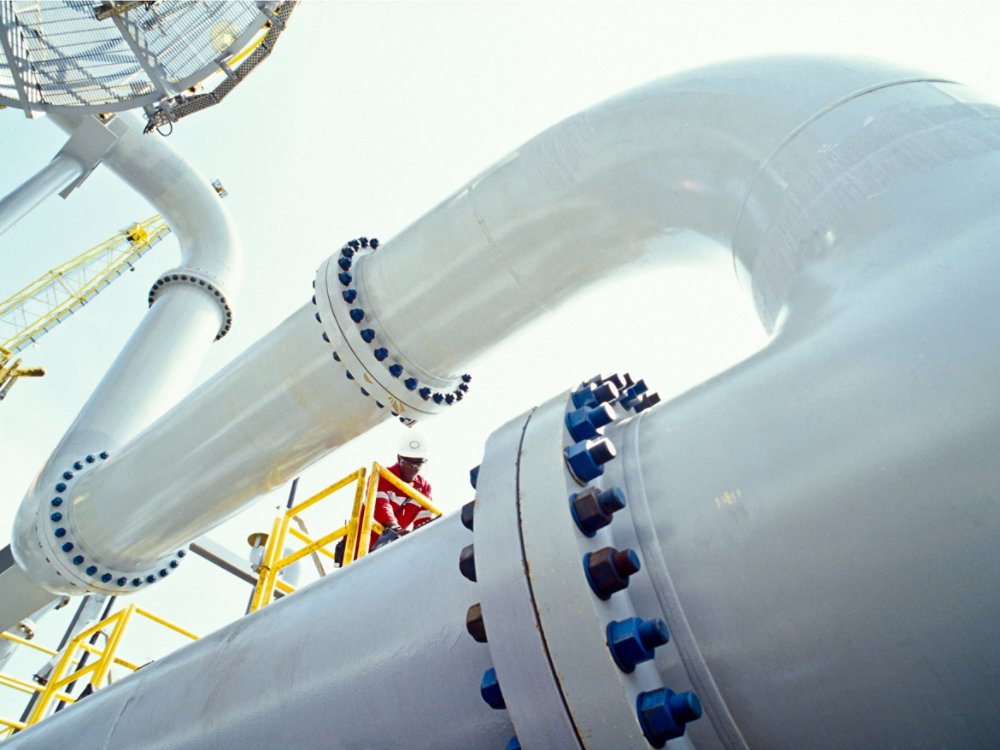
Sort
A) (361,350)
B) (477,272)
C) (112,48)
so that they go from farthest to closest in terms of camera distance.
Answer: (112,48) < (361,350) < (477,272)

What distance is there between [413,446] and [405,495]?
2.14 feet

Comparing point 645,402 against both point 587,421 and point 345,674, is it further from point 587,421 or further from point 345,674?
point 345,674

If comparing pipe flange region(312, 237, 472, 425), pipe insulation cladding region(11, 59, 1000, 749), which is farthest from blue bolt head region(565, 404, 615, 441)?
pipe flange region(312, 237, 472, 425)

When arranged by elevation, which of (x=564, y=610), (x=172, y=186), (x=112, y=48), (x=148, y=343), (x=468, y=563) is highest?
(x=172, y=186)

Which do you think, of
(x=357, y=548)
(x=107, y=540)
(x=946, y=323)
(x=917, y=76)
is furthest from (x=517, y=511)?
(x=357, y=548)

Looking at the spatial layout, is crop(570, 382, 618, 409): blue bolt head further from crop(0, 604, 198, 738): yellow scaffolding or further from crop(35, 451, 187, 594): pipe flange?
crop(0, 604, 198, 738): yellow scaffolding

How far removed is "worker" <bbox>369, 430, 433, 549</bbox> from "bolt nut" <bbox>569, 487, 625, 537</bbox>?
11.2 feet

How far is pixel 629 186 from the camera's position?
59.1 inches

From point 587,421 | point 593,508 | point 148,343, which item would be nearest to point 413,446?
point 148,343

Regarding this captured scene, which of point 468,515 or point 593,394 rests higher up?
point 593,394

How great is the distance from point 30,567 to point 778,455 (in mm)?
2939

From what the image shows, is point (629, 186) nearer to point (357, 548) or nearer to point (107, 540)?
point (107, 540)

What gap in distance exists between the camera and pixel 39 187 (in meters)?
3.91

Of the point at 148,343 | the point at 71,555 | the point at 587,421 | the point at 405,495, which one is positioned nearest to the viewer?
the point at 587,421
